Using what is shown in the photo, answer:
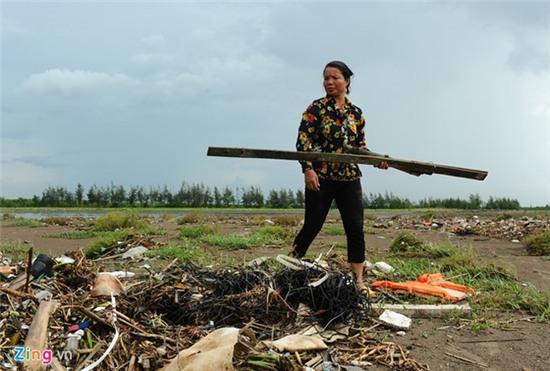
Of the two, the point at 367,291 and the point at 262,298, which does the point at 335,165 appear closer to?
the point at 367,291

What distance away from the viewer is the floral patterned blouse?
4.05 meters

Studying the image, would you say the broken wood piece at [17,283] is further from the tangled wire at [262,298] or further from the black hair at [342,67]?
the black hair at [342,67]

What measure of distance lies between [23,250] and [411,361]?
5598 mm

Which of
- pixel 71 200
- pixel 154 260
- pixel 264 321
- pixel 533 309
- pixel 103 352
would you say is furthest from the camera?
pixel 71 200

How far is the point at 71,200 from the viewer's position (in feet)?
98.5

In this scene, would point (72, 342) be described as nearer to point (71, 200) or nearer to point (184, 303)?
point (184, 303)

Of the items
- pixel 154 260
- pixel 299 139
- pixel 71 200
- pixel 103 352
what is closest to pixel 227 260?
pixel 154 260

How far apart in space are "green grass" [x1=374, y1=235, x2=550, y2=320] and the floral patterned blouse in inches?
61.0

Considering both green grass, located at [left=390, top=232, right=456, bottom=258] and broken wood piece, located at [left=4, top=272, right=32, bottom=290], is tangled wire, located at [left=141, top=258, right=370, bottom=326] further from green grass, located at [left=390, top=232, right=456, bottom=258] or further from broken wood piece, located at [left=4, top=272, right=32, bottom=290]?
green grass, located at [left=390, top=232, right=456, bottom=258]

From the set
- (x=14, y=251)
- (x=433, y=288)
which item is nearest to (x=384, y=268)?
(x=433, y=288)

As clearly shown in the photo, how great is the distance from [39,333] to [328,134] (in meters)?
2.58

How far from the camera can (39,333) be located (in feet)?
8.91

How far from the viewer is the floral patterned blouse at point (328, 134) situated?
405 cm

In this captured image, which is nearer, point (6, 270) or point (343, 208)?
point (343, 208)
